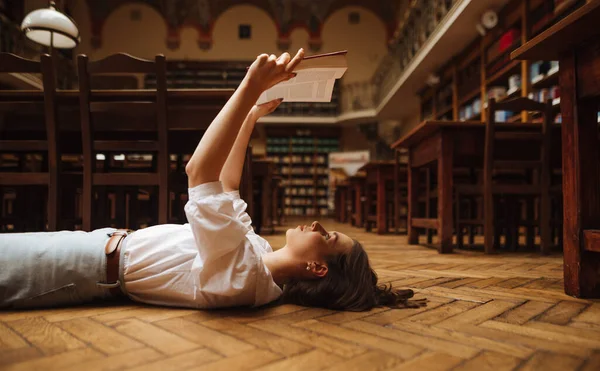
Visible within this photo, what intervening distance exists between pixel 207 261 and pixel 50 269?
45cm

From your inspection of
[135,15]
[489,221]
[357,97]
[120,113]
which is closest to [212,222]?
[120,113]

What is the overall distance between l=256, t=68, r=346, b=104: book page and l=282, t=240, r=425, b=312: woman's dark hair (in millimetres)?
492

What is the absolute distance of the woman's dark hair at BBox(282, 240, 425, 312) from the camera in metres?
1.36

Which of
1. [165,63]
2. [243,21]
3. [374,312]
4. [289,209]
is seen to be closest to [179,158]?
[165,63]

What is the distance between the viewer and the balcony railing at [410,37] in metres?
7.50

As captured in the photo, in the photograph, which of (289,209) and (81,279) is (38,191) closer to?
(81,279)

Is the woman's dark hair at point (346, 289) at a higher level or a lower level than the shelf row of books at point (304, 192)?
lower

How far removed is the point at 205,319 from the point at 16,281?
54 cm

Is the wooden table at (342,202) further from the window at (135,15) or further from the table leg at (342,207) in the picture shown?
the window at (135,15)

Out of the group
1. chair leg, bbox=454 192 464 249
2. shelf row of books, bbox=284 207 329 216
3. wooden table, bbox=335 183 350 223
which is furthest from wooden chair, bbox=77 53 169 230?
shelf row of books, bbox=284 207 329 216

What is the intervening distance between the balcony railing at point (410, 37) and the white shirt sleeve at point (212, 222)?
244 inches

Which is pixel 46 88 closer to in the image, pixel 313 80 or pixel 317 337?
pixel 313 80

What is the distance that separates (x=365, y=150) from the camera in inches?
519

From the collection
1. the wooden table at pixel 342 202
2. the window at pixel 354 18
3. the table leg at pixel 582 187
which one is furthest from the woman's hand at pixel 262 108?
the window at pixel 354 18
